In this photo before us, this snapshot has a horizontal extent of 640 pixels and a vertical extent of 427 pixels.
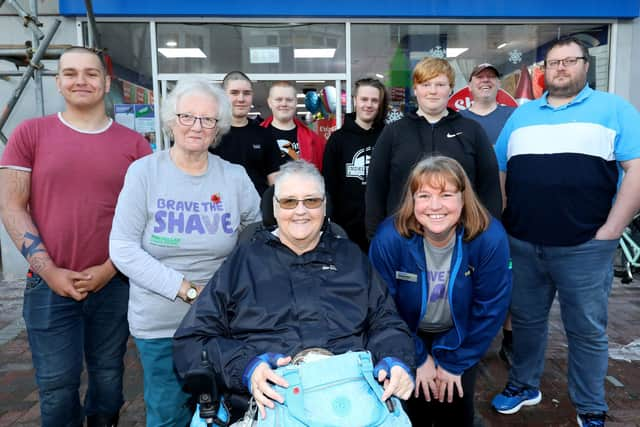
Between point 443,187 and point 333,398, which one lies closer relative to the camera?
point 333,398

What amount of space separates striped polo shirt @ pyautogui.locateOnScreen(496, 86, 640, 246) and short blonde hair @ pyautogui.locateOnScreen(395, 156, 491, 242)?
25.0 inches

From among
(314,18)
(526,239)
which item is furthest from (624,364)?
Answer: (314,18)

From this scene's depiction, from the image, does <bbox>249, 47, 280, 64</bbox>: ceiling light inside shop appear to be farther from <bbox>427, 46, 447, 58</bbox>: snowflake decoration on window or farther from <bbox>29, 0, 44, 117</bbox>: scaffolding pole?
<bbox>29, 0, 44, 117</bbox>: scaffolding pole

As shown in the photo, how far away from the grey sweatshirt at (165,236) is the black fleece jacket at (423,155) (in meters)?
1.16

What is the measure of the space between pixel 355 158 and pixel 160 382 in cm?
231

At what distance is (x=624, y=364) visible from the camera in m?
3.99

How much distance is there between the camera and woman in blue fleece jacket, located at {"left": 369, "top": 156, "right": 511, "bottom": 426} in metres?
2.41

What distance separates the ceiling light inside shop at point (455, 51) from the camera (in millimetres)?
7168

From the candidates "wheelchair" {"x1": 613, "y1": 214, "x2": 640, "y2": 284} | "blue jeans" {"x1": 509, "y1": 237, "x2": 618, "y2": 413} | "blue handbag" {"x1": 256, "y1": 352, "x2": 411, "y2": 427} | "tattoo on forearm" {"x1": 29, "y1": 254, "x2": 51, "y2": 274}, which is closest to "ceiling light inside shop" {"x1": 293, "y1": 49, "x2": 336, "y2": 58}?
"wheelchair" {"x1": 613, "y1": 214, "x2": 640, "y2": 284}

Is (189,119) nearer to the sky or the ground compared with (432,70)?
nearer to the ground

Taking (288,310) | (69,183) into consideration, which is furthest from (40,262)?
(288,310)

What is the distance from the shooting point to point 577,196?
2.85 m

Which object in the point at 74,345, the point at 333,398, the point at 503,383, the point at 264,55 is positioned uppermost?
the point at 264,55

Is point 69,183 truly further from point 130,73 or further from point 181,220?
point 130,73
